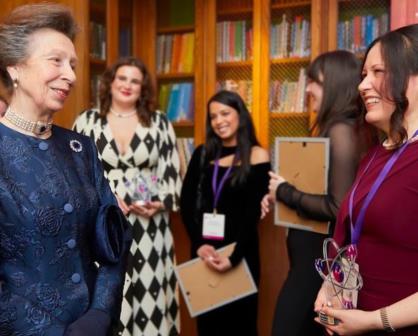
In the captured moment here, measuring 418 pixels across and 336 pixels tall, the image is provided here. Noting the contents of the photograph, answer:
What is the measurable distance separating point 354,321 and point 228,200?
63.2 inches

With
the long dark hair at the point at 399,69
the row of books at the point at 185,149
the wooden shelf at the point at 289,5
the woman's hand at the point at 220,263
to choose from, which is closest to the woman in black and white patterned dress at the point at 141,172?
the woman's hand at the point at 220,263

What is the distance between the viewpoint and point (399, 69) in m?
1.44

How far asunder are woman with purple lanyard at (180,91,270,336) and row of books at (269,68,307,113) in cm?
53

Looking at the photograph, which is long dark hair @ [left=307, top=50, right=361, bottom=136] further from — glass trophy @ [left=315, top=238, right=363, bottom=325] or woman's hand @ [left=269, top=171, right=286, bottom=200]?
glass trophy @ [left=315, top=238, right=363, bottom=325]

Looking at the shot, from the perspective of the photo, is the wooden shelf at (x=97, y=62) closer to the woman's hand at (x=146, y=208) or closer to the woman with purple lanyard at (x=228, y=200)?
the woman with purple lanyard at (x=228, y=200)

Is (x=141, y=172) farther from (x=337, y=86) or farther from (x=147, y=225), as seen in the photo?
(x=337, y=86)

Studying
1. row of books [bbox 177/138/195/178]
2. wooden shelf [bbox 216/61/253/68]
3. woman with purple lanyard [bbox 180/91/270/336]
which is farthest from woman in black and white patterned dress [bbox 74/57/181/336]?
wooden shelf [bbox 216/61/253/68]

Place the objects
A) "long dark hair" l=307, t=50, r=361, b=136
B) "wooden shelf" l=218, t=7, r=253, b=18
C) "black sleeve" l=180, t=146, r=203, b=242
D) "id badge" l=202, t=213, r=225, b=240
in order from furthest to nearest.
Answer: "wooden shelf" l=218, t=7, r=253, b=18, "black sleeve" l=180, t=146, r=203, b=242, "id badge" l=202, t=213, r=225, b=240, "long dark hair" l=307, t=50, r=361, b=136

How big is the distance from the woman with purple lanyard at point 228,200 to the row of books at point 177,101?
690mm

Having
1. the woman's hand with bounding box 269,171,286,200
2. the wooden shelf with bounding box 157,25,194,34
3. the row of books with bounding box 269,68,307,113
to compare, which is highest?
the wooden shelf with bounding box 157,25,194,34

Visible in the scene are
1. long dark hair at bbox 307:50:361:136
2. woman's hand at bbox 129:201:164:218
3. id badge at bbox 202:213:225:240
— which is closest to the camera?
long dark hair at bbox 307:50:361:136

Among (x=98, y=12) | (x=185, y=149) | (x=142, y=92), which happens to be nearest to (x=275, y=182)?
(x=142, y=92)

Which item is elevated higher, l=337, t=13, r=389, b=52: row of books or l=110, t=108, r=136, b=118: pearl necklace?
l=337, t=13, r=389, b=52: row of books

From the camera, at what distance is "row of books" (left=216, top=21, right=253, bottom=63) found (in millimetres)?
3637
